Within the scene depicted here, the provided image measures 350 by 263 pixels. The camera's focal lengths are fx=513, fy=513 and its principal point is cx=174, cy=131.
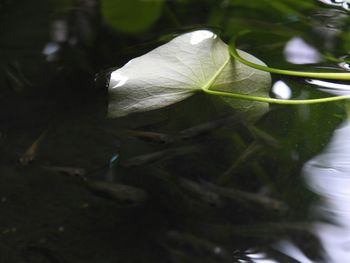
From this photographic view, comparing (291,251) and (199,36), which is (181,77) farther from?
(291,251)

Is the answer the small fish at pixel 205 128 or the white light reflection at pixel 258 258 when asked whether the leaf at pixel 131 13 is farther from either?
the white light reflection at pixel 258 258

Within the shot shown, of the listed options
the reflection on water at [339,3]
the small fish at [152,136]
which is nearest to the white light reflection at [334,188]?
the small fish at [152,136]

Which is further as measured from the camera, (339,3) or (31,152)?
(339,3)

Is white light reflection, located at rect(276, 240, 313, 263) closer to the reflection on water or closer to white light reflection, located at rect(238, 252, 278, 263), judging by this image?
white light reflection, located at rect(238, 252, 278, 263)

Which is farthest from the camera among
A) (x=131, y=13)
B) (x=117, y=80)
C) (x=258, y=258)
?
(x=131, y=13)

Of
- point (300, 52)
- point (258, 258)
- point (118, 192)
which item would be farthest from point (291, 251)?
point (300, 52)

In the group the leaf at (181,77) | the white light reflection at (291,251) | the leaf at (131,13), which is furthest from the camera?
the leaf at (131,13)
